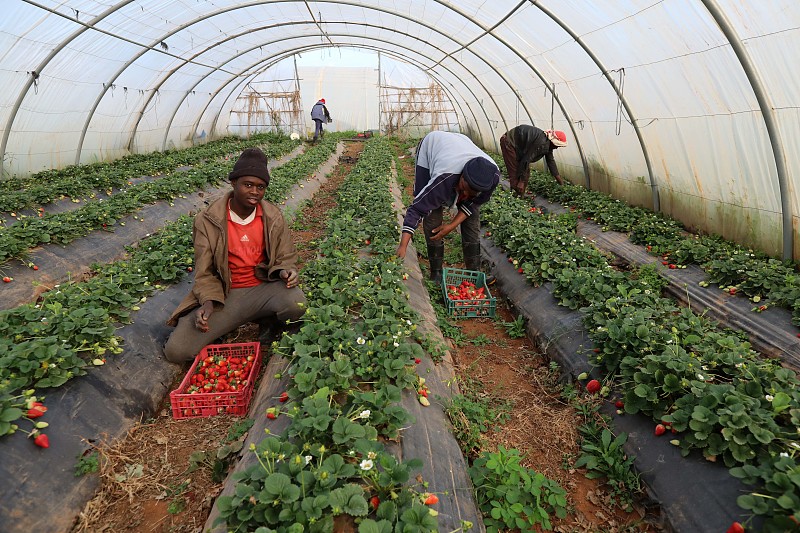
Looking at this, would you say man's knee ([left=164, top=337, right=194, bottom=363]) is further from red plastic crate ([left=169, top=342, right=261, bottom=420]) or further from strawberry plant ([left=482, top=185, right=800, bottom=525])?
strawberry plant ([left=482, top=185, right=800, bottom=525])

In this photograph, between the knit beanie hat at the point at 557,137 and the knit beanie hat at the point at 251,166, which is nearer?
the knit beanie hat at the point at 251,166

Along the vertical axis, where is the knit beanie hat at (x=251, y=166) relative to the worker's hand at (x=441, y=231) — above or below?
above

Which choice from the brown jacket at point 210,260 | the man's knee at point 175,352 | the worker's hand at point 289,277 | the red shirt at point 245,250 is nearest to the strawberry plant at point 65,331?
the man's knee at point 175,352

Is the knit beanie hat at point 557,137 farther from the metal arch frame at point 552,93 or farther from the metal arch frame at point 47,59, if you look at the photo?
the metal arch frame at point 47,59

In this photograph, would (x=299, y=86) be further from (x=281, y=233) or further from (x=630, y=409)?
(x=630, y=409)

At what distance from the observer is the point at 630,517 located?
9.28 ft

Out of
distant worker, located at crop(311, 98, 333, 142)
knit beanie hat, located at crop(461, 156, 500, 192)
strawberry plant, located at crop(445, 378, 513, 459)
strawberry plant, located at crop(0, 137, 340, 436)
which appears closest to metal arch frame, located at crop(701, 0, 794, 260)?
knit beanie hat, located at crop(461, 156, 500, 192)

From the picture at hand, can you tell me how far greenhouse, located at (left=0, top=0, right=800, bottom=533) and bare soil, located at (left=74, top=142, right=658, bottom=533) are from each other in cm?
2

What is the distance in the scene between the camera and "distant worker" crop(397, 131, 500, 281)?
4.74 metres

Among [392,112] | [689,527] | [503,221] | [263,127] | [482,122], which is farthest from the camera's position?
[392,112]

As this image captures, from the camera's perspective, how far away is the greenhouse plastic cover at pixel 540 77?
549 centimetres

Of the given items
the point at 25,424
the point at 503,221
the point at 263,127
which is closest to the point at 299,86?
the point at 263,127

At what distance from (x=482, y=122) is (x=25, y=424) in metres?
19.3

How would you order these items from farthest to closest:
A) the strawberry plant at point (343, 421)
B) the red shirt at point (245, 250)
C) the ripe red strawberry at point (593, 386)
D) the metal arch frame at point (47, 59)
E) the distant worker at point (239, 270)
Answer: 1. the metal arch frame at point (47, 59)
2. the red shirt at point (245, 250)
3. the distant worker at point (239, 270)
4. the ripe red strawberry at point (593, 386)
5. the strawberry plant at point (343, 421)
